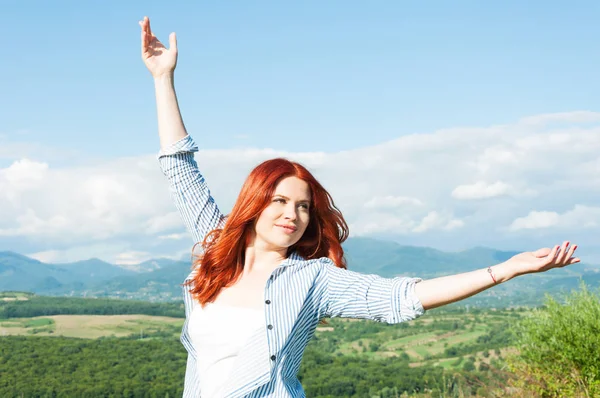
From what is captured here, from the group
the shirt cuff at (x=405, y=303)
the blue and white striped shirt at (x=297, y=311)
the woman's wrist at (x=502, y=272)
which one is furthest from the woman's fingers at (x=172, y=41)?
the woman's wrist at (x=502, y=272)

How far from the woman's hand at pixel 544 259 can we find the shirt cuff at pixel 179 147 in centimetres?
167

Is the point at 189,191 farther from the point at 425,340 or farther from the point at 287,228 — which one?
the point at 425,340

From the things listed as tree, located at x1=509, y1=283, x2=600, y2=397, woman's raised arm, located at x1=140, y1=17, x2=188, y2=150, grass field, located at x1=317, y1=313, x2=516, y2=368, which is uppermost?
woman's raised arm, located at x1=140, y1=17, x2=188, y2=150

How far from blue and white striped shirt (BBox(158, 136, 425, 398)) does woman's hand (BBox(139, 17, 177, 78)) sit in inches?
51.9

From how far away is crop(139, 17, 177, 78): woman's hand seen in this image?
11.2 ft

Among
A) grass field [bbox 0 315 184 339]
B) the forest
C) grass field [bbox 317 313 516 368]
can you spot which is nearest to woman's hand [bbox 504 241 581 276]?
the forest

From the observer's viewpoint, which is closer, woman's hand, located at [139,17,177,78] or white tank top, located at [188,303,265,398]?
white tank top, located at [188,303,265,398]

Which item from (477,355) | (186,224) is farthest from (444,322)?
(186,224)

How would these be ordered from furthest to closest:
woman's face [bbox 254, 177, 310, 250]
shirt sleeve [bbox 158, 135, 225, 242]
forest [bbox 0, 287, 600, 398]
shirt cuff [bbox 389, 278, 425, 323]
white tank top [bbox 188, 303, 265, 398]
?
forest [bbox 0, 287, 600, 398] → shirt sleeve [bbox 158, 135, 225, 242] → woman's face [bbox 254, 177, 310, 250] → white tank top [bbox 188, 303, 265, 398] → shirt cuff [bbox 389, 278, 425, 323]

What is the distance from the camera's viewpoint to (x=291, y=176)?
2.75 m

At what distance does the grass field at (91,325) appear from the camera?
90.9m

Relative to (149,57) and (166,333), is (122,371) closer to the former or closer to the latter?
(166,333)

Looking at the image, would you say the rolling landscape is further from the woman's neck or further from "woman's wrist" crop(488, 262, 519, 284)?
"woman's wrist" crop(488, 262, 519, 284)

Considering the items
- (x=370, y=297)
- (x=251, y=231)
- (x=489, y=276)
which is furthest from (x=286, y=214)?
(x=489, y=276)
